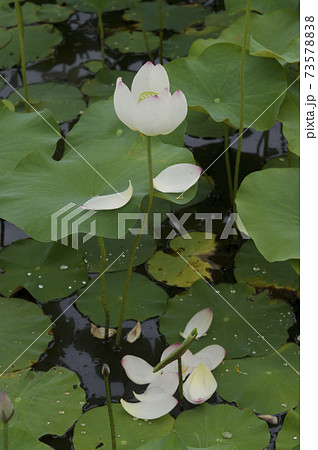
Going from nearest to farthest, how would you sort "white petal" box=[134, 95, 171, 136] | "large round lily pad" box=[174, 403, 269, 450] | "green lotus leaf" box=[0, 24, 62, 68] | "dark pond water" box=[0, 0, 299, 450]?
1. "white petal" box=[134, 95, 171, 136]
2. "large round lily pad" box=[174, 403, 269, 450]
3. "dark pond water" box=[0, 0, 299, 450]
4. "green lotus leaf" box=[0, 24, 62, 68]

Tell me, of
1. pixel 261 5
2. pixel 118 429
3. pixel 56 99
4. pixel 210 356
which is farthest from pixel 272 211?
pixel 56 99

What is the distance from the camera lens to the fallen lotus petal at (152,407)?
1.52 m

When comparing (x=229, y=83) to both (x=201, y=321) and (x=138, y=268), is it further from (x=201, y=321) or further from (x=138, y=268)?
(x=201, y=321)

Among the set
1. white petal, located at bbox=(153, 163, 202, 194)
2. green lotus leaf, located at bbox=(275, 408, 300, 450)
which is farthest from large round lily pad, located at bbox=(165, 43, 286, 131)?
green lotus leaf, located at bbox=(275, 408, 300, 450)

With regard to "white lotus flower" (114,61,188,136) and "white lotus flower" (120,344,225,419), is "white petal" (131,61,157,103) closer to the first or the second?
"white lotus flower" (114,61,188,136)

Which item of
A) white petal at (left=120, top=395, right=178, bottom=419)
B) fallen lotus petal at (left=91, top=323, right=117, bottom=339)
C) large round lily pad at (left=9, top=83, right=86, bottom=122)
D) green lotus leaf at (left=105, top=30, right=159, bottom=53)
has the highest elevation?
green lotus leaf at (left=105, top=30, right=159, bottom=53)

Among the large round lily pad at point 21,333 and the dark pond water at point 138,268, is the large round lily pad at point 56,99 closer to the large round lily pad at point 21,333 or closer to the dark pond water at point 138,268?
the dark pond water at point 138,268

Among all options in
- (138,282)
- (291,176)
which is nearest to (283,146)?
(291,176)

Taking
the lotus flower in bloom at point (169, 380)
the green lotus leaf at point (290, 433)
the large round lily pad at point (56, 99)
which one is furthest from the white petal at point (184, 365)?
the large round lily pad at point (56, 99)

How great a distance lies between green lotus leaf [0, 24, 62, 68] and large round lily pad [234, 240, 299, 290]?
1.36 metres

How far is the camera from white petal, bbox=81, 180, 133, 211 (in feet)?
4.86

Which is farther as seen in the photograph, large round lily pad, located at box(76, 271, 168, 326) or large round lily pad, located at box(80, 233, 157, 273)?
large round lily pad, located at box(80, 233, 157, 273)

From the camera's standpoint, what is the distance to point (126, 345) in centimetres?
175

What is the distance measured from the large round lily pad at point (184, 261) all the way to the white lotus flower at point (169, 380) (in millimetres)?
286
